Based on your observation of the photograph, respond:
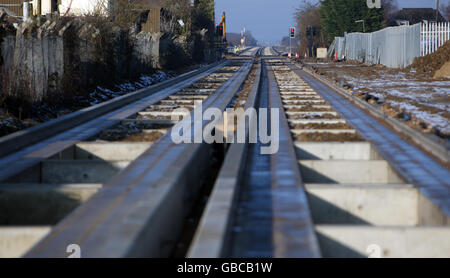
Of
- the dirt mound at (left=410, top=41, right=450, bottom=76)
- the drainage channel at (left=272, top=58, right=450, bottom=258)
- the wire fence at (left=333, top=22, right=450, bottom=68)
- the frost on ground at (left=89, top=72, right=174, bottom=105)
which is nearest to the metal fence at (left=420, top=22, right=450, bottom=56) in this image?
the wire fence at (left=333, top=22, right=450, bottom=68)

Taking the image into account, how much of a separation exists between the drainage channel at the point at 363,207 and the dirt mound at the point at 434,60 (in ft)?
59.9

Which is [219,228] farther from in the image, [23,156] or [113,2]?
[113,2]

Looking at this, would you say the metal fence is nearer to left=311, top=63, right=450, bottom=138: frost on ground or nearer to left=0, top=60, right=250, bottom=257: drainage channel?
left=311, top=63, right=450, bottom=138: frost on ground

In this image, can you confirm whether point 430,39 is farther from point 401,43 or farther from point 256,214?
point 256,214

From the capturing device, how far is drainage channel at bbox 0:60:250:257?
3.84 m

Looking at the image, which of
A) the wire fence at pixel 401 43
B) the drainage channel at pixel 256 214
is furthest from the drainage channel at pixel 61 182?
the wire fence at pixel 401 43

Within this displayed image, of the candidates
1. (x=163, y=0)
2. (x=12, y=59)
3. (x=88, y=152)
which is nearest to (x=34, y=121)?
(x=12, y=59)

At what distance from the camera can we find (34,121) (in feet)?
31.6

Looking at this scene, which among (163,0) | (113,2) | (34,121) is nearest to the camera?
(34,121)

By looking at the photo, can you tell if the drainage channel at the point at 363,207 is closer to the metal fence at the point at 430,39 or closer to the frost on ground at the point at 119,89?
the frost on ground at the point at 119,89

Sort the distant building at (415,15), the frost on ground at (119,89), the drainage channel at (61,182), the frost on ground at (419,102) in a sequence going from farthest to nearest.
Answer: the distant building at (415,15), the frost on ground at (119,89), the frost on ground at (419,102), the drainage channel at (61,182)

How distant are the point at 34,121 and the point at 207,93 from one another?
6.22 meters

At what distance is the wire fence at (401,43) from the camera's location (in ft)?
88.0

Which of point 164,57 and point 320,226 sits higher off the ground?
point 164,57
